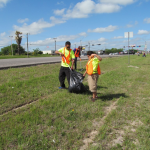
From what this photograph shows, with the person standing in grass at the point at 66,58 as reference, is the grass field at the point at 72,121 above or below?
below

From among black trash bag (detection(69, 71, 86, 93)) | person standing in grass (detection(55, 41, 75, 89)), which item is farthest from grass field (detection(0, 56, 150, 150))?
person standing in grass (detection(55, 41, 75, 89))

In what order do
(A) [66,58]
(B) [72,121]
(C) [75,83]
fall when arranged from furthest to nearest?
(A) [66,58], (C) [75,83], (B) [72,121]

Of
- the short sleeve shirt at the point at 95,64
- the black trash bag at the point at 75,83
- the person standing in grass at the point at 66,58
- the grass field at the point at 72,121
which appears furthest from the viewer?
the person standing in grass at the point at 66,58

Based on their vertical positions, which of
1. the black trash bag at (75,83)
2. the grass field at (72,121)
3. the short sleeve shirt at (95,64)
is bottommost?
the grass field at (72,121)

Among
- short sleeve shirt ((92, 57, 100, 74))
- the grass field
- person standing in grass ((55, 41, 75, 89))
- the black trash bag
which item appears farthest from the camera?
person standing in grass ((55, 41, 75, 89))

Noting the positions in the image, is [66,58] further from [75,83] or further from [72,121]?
[72,121]

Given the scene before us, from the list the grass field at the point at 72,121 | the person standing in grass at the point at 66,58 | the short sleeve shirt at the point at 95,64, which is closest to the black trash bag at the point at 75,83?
the grass field at the point at 72,121

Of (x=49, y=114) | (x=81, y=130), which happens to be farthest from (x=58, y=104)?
(x=81, y=130)

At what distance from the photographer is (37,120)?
12.3ft

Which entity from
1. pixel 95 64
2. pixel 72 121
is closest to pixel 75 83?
pixel 95 64

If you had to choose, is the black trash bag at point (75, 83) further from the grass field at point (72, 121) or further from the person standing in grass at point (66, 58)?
the person standing in grass at point (66, 58)

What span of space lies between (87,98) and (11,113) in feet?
7.92

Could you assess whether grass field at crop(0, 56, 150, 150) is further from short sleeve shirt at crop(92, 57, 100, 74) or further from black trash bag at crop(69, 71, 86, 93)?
short sleeve shirt at crop(92, 57, 100, 74)

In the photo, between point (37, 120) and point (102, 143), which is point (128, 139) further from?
point (37, 120)
